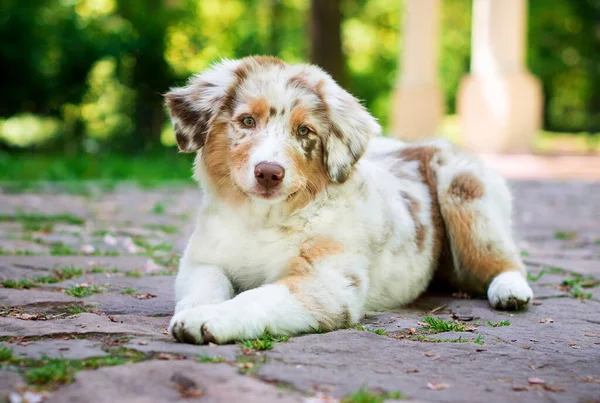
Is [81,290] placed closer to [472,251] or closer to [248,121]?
[248,121]

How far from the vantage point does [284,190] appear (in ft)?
13.9

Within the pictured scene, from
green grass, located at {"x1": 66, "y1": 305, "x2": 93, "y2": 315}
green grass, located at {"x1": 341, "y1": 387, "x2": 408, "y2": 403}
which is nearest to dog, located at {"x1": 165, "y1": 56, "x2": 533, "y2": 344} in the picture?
green grass, located at {"x1": 66, "y1": 305, "x2": 93, "y2": 315}

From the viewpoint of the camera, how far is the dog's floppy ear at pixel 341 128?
4543mm

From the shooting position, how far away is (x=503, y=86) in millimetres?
21453

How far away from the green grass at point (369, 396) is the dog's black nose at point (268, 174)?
4.72 ft

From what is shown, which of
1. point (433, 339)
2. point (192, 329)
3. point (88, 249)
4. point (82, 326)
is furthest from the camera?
point (88, 249)

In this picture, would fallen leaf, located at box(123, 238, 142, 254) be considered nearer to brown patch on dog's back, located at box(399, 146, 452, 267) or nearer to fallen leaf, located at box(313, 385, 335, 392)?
brown patch on dog's back, located at box(399, 146, 452, 267)

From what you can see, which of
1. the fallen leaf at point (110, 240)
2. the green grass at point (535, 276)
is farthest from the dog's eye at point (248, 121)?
the fallen leaf at point (110, 240)

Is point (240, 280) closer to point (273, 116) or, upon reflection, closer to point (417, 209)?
point (273, 116)

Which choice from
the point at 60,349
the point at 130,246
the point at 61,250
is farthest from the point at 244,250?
the point at 130,246

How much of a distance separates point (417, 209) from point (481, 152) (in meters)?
17.3

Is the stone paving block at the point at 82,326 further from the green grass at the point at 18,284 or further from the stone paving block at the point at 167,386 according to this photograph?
the green grass at the point at 18,284

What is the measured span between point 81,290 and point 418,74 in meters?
18.6

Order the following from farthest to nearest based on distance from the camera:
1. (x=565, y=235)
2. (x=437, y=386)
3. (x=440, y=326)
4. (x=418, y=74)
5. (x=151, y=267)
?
(x=418, y=74) < (x=565, y=235) < (x=151, y=267) < (x=440, y=326) < (x=437, y=386)
